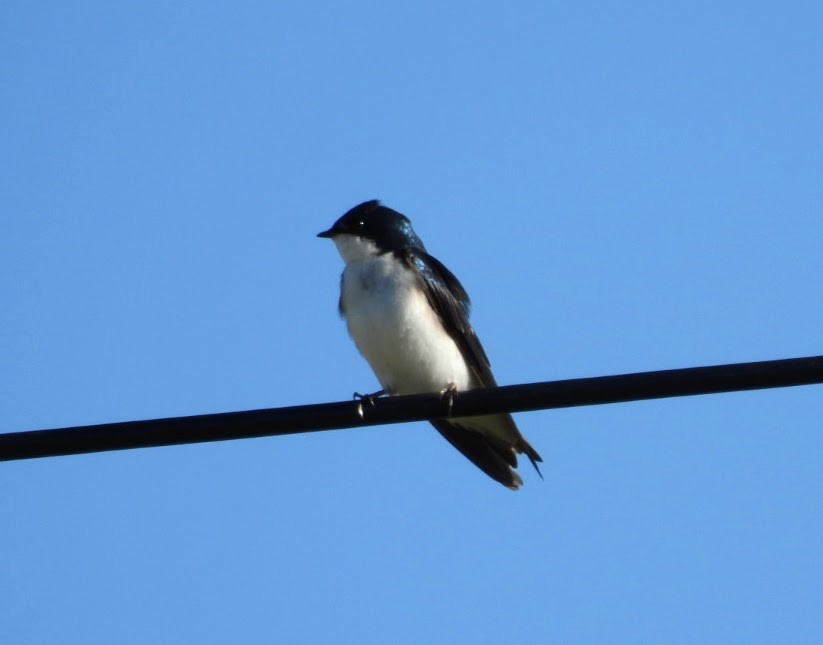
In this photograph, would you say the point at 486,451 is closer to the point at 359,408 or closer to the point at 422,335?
the point at 422,335

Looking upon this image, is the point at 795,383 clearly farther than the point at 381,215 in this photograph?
No

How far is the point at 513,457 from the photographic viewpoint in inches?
315

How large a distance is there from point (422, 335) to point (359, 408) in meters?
2.84

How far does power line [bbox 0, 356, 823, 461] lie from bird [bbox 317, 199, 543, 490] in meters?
2.64

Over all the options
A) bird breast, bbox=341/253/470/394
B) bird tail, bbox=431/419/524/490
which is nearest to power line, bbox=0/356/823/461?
bird breast, bbox=341/253/470/394

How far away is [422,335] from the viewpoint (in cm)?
773

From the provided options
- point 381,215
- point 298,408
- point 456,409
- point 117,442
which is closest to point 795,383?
point 456,409

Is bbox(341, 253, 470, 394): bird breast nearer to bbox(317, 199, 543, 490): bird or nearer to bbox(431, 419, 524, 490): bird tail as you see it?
bbox(317, 199, 543, 490): bird

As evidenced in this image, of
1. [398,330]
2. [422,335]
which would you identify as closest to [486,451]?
[422,335]

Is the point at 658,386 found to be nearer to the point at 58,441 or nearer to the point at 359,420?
the point at 359,420

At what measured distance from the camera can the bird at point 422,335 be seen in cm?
772

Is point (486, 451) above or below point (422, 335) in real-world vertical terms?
below

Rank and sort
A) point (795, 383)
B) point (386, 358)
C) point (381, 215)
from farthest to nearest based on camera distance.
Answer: point (381, 215) < point (386, 358) < point (795, 383)

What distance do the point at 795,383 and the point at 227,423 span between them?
73.7 inches
